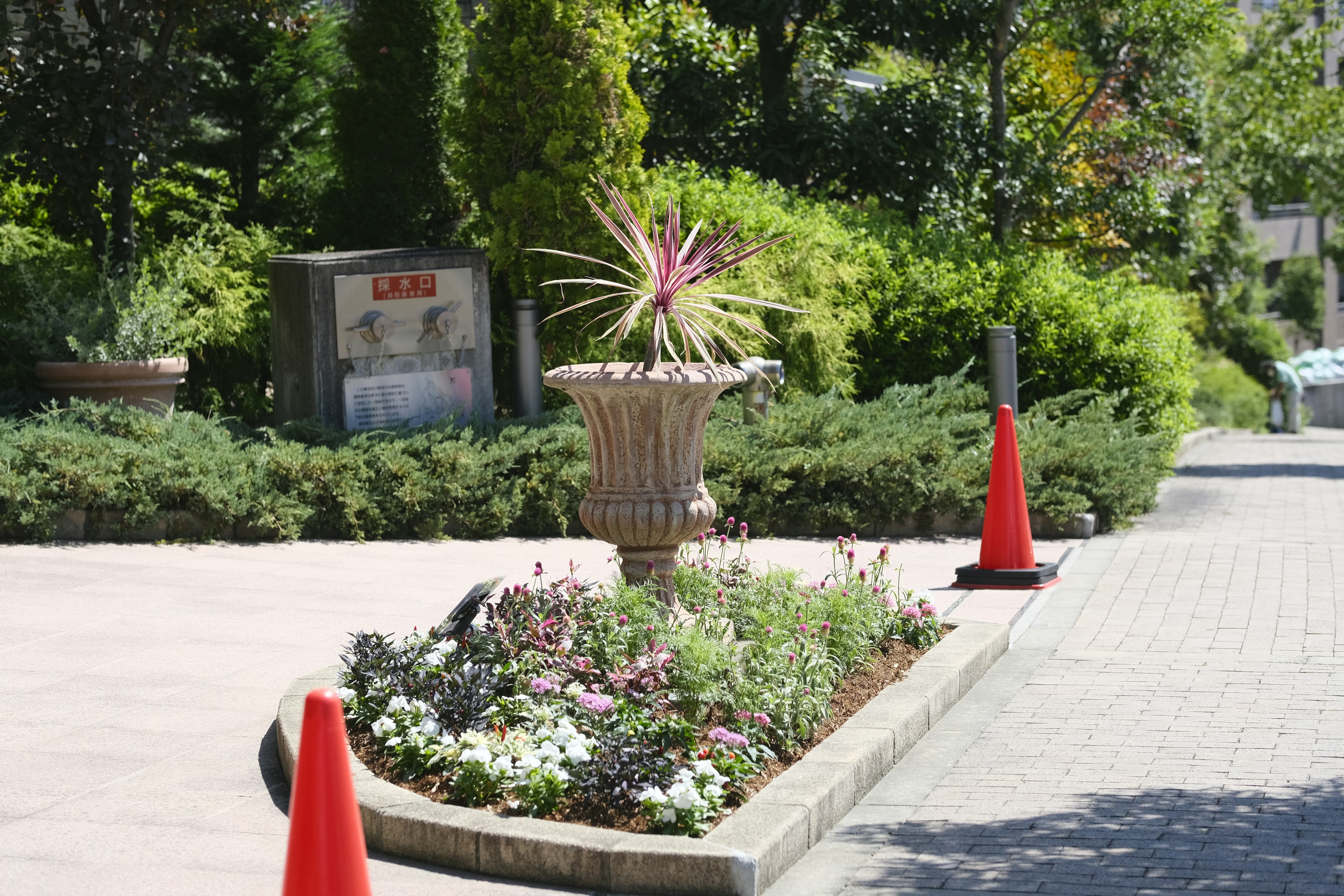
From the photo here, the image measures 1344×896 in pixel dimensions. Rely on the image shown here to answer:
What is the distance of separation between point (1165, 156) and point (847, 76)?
20.8 feet

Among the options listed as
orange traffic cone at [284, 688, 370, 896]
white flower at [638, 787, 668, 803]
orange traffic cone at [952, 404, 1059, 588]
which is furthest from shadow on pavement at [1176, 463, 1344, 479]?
orange traffic cone at [284, 688, 370, 896]

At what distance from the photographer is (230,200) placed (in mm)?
14102

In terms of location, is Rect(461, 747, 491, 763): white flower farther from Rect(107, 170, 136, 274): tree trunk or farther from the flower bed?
Rect(107, 170, 136, 274): tree trunk

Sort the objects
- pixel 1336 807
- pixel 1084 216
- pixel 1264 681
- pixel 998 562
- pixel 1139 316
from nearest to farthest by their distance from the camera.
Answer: pixel 1336 807
pixel 1264 681
pixel 998 562
pixel 1139 316
pixel 1084 216

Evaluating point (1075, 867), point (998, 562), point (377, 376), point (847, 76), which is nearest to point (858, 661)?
point (1075, 867)

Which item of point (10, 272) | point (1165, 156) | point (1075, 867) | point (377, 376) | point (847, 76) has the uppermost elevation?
point (847, 76)

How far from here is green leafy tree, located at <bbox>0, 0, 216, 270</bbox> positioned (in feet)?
37.8

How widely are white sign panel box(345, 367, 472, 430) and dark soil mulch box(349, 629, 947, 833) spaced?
519cm

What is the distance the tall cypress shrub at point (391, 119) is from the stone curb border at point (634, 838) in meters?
8.97

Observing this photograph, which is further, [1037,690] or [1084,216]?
[1084,216]

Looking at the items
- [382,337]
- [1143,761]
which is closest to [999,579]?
[1143,761]

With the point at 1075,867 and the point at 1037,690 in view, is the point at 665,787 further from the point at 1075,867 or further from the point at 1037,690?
the point at 1037,690

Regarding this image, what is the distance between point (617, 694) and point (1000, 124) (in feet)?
42.3

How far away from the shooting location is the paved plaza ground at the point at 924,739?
167 inches
